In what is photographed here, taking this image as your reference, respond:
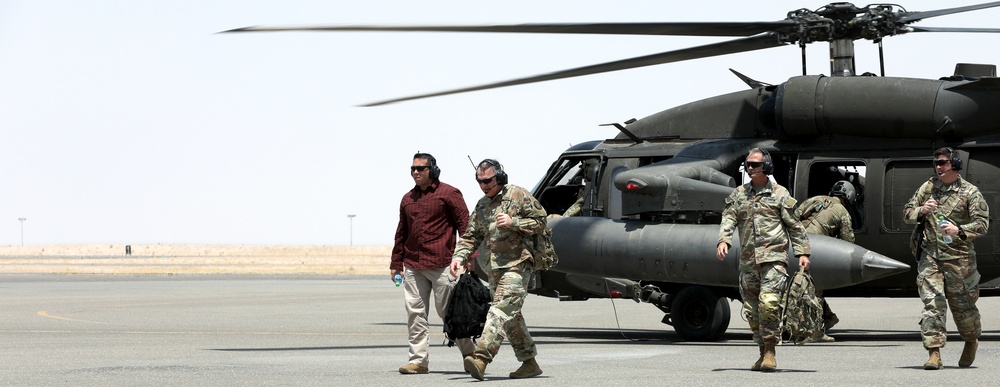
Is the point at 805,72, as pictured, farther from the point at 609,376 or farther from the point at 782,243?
the point at 609,376

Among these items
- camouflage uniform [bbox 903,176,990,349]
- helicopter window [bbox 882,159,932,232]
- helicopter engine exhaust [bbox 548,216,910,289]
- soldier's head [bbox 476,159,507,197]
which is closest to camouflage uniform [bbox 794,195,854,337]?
helicopter window [bbox 882,159,932,232]

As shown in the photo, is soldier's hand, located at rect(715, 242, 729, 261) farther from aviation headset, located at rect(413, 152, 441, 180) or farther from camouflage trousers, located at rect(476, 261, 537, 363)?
aviation headset, located at rect(413, 152, 441, 180)

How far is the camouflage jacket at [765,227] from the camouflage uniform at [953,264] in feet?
3.25

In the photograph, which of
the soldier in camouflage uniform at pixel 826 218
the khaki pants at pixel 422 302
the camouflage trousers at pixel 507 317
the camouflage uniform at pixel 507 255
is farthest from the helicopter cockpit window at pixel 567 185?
the camouflage trousers at pixel 507 317

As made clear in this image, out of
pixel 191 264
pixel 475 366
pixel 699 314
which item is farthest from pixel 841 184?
pixel 191 264

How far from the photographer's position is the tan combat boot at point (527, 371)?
1005cm

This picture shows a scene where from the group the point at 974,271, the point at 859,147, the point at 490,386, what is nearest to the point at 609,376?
the point at 490,386

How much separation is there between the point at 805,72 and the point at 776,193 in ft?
13.6

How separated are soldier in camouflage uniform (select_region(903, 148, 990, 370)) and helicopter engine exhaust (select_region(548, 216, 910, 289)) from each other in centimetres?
228

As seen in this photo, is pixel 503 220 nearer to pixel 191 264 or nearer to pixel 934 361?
pixel 934 361

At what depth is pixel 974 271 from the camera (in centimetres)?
1075

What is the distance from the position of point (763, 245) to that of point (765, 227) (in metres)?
0.15

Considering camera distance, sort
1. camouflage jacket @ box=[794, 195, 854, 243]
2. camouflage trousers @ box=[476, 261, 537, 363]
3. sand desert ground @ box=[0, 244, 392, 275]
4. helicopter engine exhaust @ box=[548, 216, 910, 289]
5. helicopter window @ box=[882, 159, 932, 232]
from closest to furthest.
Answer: camouflage trousers @ box=[476, 261, 537, 363], helicopter engine exhaust @ box=[548, 216, 910, 289], camouflage jacket @ box=[794, 195, 854, 243], helicopter window @ box=[882, 159, 932, 232], sand desert ground @ box=[0, 244, 392, 275]

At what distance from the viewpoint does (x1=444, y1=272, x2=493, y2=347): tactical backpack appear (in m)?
10.3
